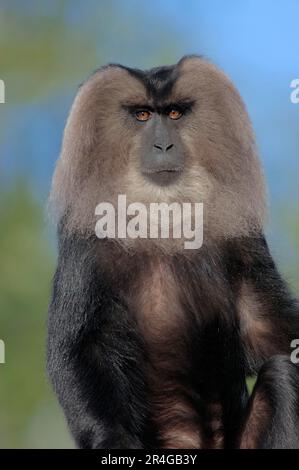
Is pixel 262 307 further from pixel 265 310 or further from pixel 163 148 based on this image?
pixel 163 148

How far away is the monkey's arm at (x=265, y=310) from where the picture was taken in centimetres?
818

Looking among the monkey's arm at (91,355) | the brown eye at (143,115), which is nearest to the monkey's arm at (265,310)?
the monkey's arm at (91,355)

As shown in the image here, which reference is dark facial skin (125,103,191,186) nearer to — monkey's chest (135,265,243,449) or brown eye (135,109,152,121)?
brown eye (135,109,152,121)

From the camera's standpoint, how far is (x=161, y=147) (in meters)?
7.81

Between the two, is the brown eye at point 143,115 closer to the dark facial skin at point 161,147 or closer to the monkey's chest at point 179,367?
the dark facial skin at point 161,147

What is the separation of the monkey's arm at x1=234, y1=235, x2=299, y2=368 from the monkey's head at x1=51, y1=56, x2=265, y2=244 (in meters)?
0.26

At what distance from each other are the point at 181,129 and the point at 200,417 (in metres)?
1.69

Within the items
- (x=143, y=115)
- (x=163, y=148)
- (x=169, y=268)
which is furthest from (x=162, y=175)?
(x=169, y=268)

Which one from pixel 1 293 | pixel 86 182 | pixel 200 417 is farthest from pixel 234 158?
pixel 1 293

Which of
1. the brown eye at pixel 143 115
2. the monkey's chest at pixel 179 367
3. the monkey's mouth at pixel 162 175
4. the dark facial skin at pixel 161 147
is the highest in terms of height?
the brown eye at pixel 143 115

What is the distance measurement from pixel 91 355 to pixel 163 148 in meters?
1.26

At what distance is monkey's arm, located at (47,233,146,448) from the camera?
7.37m

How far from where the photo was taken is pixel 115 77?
26.2 feet

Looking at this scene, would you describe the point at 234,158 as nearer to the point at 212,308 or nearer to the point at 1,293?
the point at 212,308
